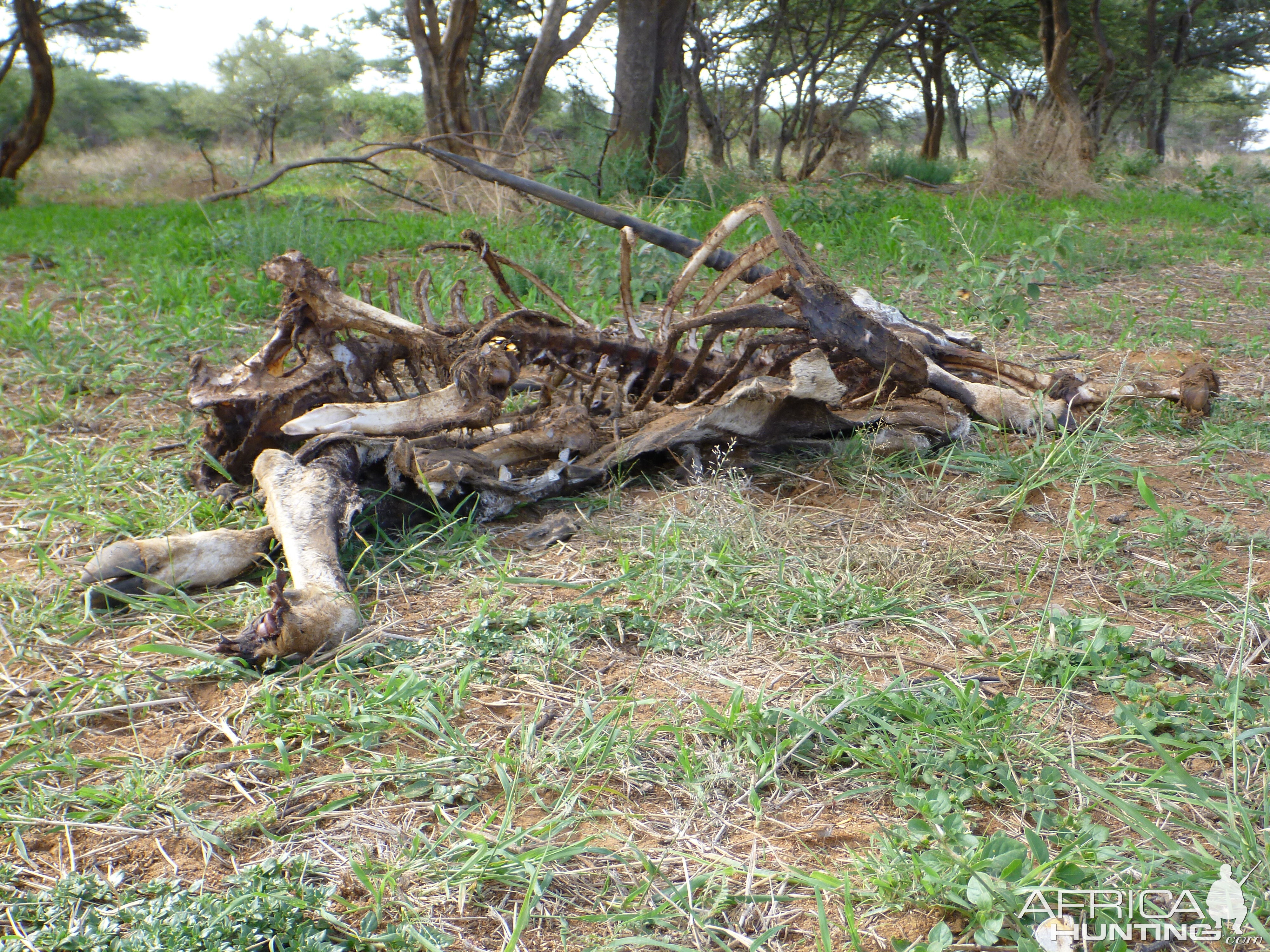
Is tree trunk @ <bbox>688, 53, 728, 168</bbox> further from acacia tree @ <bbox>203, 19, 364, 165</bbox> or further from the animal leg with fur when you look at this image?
acacia tree @ <bbox>203, 19, 364, 165</bbox>

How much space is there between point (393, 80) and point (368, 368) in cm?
2880

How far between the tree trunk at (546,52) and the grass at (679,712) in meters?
7.02

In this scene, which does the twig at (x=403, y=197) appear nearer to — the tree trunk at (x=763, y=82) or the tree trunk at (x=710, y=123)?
the tree trunk at (x=710, y=123)

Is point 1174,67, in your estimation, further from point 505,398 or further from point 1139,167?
point 505,398

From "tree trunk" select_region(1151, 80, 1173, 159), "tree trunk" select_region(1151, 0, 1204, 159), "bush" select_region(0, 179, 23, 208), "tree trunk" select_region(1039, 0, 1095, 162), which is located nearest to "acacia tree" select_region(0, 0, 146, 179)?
"bush" select_region(0, 179, 23, 208)

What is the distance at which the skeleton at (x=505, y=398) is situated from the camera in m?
2.14

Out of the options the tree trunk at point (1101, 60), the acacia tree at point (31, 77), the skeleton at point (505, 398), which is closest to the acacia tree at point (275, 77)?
the acacia tree at point (31, 77)

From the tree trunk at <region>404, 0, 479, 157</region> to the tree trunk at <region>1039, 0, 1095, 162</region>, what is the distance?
7.04 metres

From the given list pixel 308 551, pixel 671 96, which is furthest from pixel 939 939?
pixel 671 96

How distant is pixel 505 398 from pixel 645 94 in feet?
21.5

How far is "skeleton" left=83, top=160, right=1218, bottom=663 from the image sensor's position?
2.14 metres

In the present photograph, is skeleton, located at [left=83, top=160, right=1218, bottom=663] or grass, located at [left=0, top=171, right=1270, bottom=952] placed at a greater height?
skeleton, located at [left=83, top=160, right=1218, bottom=663]

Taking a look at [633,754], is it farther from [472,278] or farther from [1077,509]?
[472,278]

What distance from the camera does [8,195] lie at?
9.57 meters
